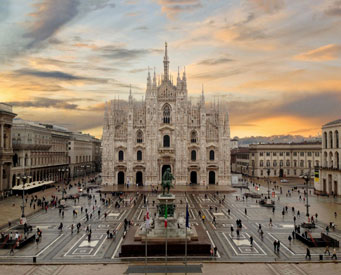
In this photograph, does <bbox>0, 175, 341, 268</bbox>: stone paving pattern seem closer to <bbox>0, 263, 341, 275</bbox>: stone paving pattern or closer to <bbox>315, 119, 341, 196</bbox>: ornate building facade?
<bbox>0, 263, 341, 275</bbox>: stone paving pattern

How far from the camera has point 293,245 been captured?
103ft

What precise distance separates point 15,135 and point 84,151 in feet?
159

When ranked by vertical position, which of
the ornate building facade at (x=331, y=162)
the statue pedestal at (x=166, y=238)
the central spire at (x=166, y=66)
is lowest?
the statue pedestal at (x=166, y=238)

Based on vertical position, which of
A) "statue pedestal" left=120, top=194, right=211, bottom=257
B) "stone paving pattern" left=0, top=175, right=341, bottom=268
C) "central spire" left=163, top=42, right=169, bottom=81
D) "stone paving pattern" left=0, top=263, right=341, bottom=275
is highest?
"central spire" left=163, top=42, right=169, bottom=81

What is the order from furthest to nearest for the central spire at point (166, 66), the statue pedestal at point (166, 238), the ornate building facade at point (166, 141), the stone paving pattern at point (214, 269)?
the central spire at point (166, 66) < the ornate building facade at point (166, 141) < the statue pedestal at point (166, 238) < the stone paving pattern at point (214, 269)

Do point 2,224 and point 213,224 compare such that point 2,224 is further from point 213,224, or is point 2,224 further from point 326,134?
point 326,134

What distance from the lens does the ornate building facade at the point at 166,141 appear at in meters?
81.4

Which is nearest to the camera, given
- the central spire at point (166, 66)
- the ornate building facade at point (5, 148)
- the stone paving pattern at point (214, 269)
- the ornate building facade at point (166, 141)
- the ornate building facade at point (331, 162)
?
the stone paving pattern at point (214, 269)

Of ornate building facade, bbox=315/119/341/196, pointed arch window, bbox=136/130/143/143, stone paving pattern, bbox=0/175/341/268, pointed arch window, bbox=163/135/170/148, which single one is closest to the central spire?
pointed arch window, bbox=163/135/170/148

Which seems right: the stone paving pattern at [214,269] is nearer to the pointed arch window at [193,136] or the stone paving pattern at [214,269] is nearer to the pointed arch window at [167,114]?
the pointed arch window at [193,136]

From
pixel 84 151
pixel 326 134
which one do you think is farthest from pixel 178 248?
pixel 84 151

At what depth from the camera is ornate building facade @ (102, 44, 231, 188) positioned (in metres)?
81.4

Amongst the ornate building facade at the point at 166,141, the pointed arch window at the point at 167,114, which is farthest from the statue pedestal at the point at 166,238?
the pointed arch window at the point at 167,114

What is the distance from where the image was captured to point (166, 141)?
82812 mm
